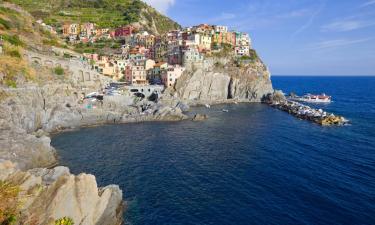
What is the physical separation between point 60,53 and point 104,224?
3217 inches

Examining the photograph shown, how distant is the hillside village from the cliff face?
3781 mm

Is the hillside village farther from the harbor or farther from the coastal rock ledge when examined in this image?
the coastal rock ledge

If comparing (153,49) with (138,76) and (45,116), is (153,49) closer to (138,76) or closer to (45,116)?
(138,76)

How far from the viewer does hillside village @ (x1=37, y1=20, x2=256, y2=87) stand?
107 metres

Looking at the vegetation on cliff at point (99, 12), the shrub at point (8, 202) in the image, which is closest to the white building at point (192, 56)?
the vegetation on cliff at point (99, 12)

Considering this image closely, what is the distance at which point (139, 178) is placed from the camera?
40344 millimetres

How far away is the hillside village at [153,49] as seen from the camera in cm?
10656

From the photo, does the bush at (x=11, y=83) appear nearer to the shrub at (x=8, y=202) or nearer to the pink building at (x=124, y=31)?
the shrub at (x=8, y=202)

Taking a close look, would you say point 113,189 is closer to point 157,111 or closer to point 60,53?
point 157,111

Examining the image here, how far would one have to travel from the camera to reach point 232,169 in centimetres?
4416

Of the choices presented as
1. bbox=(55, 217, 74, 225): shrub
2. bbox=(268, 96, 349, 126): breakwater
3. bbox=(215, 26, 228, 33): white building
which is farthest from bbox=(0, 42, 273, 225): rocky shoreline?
bbox=(215, 26, 228, 33): white building

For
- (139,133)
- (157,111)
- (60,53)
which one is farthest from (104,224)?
(60,53)

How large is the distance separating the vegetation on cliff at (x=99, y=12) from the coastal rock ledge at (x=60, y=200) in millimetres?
137324

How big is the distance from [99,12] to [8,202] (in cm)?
16264
